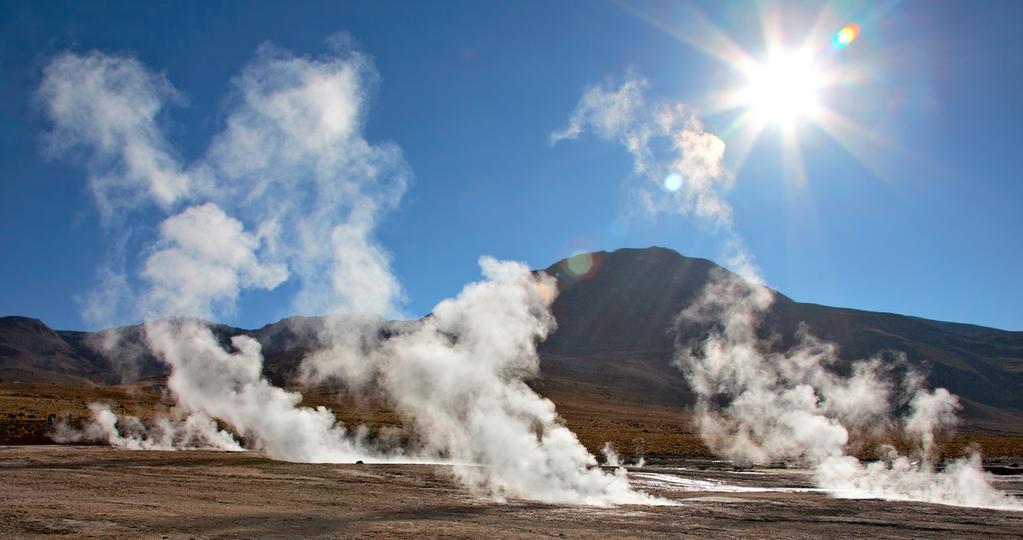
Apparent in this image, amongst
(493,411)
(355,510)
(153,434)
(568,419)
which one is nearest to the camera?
(355,510)

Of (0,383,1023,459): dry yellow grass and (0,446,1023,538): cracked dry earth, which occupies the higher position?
(0,383,1023,459): dry yellow grass

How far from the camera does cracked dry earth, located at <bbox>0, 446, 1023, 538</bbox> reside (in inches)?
684

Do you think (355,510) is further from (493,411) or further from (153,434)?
(153,434)

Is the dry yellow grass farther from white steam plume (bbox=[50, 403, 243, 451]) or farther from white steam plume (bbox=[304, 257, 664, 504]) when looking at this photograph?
white steam plume (bbox=[304, 257, 664, 504])

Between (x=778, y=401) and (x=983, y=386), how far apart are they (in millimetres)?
126818

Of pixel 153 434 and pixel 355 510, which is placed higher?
pixel 153 434

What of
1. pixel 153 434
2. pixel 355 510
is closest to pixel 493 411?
pixel 355 510

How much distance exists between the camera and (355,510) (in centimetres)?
2162

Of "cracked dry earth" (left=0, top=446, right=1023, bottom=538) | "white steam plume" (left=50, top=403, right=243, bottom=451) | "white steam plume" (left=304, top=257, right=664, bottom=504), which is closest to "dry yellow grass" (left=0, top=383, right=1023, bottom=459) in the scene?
"white steam plume" (left=50, top=403, right=243, bottom=451)

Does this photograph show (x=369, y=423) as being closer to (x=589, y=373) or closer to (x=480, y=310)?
(x=480, y=310)

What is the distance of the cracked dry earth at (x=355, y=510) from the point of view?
1738 cm

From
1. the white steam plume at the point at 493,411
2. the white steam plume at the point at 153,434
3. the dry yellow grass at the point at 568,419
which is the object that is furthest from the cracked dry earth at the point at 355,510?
the dry yellow grass at the point at 568,419

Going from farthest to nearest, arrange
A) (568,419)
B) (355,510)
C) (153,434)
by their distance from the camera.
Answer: (568,419) → (153,434) → (355,510)

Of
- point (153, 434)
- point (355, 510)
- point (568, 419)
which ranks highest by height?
point (568, 419)
